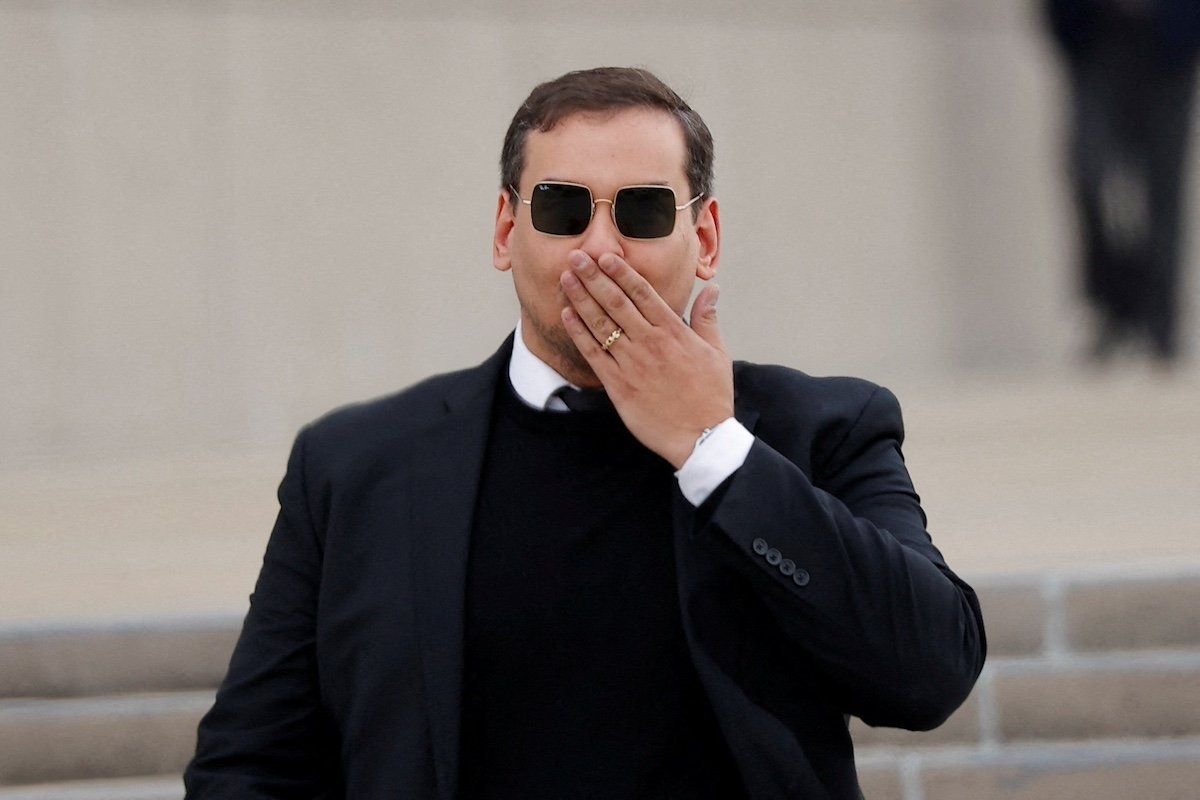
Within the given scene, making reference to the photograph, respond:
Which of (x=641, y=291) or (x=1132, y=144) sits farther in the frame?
(x=1132, y=144)

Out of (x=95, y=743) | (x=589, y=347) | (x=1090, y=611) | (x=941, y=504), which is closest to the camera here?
(x=589, y=347)

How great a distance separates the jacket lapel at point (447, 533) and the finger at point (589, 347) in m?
0.27

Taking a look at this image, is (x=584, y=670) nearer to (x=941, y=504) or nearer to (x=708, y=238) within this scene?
(x=708, y=238)

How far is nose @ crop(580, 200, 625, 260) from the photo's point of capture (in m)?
1.89

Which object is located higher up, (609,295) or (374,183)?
(609,295)

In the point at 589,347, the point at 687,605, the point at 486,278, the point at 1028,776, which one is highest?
the point at 589,347

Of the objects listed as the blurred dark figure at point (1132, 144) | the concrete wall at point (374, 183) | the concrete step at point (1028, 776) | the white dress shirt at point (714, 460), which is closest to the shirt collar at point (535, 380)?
the white dress shirt at point (714, 460)

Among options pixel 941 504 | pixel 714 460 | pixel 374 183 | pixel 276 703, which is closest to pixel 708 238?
pixel 714 460

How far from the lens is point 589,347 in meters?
1.88

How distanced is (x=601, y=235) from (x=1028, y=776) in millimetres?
1938

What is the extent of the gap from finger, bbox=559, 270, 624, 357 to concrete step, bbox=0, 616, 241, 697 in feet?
6.12

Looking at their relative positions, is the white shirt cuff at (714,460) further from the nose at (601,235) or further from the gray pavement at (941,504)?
the gray pavement at (941,504)

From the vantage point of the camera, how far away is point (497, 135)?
7.69m

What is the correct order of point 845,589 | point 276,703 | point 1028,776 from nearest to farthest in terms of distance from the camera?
point 845,589 < point 276,703 < point 1028,776
